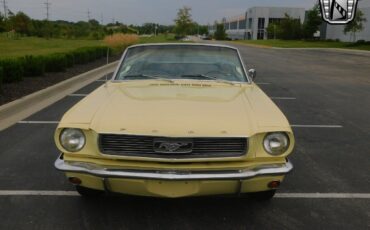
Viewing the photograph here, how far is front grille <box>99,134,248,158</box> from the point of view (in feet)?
10.6

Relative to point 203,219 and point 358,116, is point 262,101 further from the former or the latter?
point 358,116

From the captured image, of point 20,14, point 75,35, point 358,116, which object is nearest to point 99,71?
point 358,116

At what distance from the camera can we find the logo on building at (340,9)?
44550 millimetres

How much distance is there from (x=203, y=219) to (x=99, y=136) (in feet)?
4.08

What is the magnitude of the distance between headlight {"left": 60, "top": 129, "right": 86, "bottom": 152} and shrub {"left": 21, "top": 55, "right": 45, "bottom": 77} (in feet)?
30.9

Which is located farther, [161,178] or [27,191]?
[27,191]

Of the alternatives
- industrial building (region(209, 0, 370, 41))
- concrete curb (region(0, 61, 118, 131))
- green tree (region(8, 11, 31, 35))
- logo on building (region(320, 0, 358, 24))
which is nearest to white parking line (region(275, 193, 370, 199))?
concrete curb (region(0, 61, 118, 131))

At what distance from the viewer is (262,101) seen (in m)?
4.08

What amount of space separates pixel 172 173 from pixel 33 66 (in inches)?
414

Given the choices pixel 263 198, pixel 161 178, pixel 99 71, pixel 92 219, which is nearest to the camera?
pixel 161 178

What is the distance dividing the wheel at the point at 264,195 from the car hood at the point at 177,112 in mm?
801

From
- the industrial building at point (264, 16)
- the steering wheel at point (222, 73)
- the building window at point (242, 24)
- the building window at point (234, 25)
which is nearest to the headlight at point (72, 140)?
the steering wheel at point (222, 73)

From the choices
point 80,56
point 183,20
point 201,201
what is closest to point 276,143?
point 201,201

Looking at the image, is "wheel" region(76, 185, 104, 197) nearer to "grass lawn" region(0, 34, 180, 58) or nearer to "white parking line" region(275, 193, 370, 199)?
"white parking line" region(275, 193, 370, 199)
